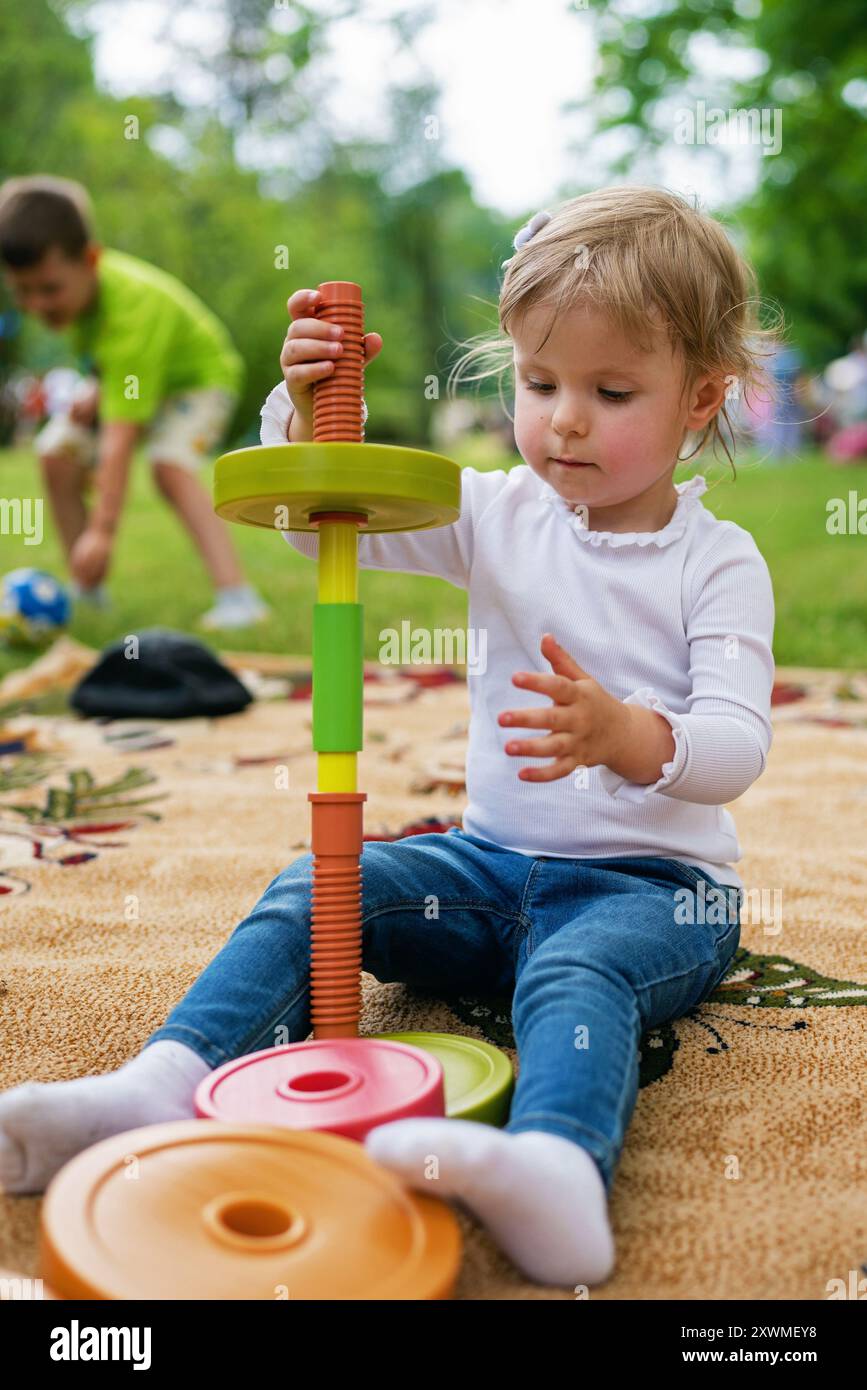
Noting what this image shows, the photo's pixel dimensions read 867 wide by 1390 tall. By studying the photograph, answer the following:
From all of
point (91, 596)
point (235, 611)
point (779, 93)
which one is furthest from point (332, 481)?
point (779, 93)

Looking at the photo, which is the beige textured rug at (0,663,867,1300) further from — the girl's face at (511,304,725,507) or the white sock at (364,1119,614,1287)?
the girl's face at (511,304,725,507)

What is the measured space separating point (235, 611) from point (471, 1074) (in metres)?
2.91

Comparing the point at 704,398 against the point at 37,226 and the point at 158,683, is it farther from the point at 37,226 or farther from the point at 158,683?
the point at 37,226

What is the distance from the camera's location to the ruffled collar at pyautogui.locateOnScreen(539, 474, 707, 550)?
1234 mm

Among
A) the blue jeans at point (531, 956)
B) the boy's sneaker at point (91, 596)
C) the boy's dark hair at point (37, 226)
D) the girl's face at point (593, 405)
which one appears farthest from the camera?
the boy's sneaker at point (91, 596)

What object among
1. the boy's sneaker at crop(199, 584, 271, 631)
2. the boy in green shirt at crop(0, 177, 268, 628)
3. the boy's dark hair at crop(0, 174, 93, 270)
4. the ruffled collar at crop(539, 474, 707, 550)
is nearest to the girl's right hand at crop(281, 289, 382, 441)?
the ruffled collar at crop(539, 474, 707, 550)

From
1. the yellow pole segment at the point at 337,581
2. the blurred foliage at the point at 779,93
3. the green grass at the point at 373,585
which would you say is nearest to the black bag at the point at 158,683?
the green grass at the point at 373,585

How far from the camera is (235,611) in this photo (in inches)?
150

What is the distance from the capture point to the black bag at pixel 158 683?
8.77 ft

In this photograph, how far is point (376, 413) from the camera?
1516 cm

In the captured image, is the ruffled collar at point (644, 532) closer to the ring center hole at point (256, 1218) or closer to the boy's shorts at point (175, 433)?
the ring center hole at point (256, 1218)

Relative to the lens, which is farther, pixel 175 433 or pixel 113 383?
pixel 175 433

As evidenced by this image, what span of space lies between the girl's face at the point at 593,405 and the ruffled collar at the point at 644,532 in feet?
0.14

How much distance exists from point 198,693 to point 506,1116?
5.92 ft
